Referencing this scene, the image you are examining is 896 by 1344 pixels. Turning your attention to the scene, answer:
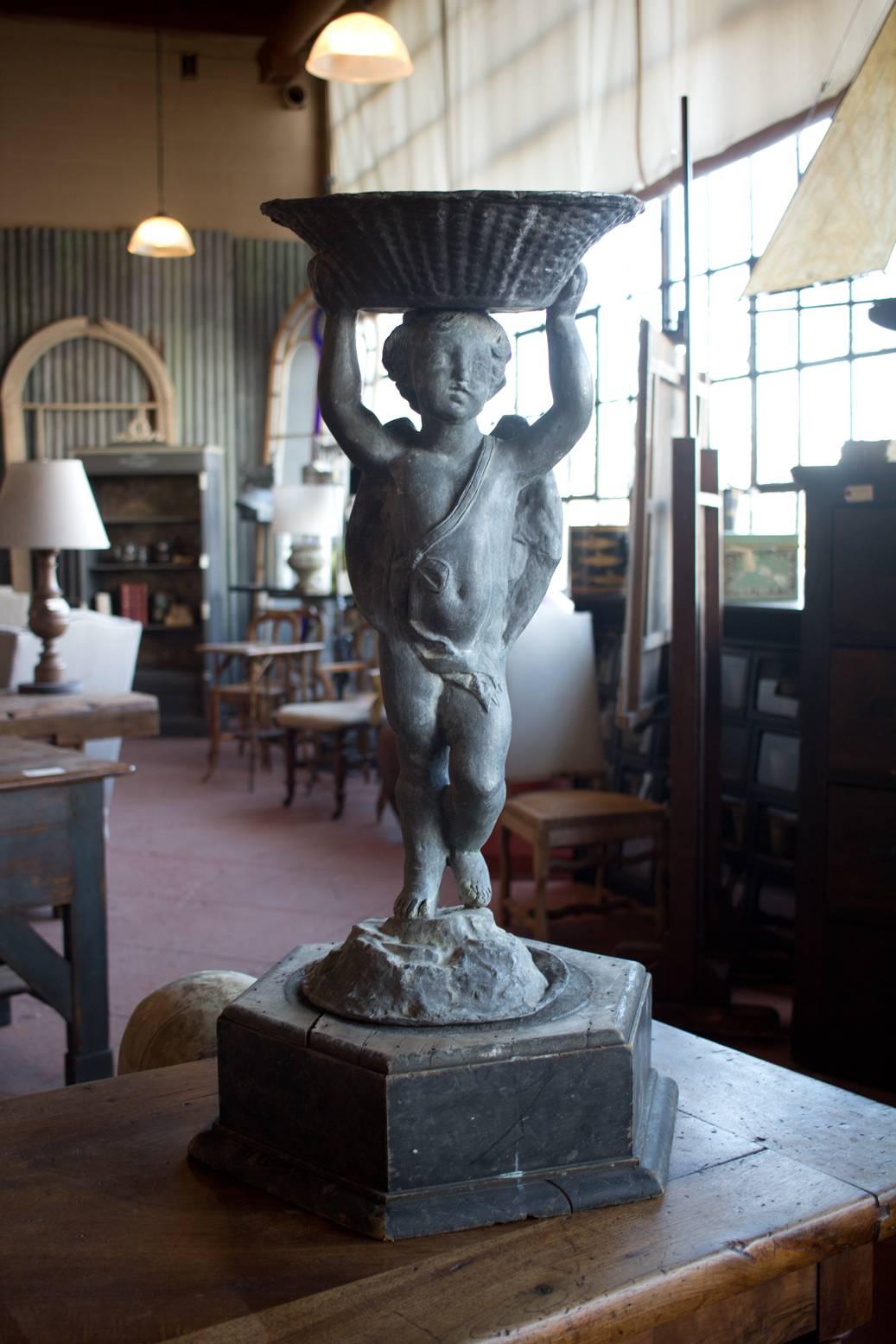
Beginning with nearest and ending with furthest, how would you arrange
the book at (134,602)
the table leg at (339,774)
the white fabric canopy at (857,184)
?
the white fabric canopy at (857,184), the table leg at (339,774), the book at (134,602)

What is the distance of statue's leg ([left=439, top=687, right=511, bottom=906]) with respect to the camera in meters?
1.36

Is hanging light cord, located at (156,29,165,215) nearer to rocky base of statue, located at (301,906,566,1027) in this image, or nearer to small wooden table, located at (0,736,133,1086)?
small wooden table, located at (0,736,133,1086)

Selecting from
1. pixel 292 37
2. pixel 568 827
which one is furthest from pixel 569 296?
pixel 292 37

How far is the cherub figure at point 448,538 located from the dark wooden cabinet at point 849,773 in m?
1.60

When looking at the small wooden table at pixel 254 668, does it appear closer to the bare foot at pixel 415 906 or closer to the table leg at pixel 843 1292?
the bare foot at pixel 415 906

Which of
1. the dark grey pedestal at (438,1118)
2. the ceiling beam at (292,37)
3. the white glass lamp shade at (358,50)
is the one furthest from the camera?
the ceiling beam at (292,37)

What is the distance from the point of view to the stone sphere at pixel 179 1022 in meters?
1.85

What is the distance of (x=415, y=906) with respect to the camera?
1.37 m

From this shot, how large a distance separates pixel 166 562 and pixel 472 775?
27.0ft

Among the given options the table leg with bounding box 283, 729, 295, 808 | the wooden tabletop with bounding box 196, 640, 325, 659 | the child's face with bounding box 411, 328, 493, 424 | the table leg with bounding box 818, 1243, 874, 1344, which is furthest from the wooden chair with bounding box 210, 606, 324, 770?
the table leg with bounding box 818, 1243, 874, 1344

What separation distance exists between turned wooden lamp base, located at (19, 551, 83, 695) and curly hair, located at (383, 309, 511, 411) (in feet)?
10.8

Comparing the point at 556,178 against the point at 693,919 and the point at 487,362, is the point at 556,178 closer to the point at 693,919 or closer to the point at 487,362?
the point at 693,919

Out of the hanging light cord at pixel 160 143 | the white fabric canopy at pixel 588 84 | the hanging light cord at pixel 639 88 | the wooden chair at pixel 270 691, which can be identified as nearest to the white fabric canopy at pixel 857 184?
the white fabric canopy at pixel 588 84

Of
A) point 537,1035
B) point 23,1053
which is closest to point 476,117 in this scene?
point 23,1053
